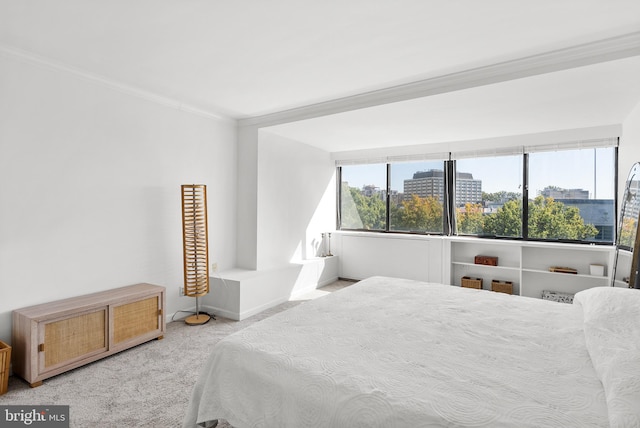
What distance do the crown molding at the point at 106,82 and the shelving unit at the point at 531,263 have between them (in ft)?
13.3

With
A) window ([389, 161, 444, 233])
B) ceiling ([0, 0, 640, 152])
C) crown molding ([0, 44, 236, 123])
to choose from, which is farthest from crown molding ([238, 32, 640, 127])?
window ([389, 161, 444, 233])

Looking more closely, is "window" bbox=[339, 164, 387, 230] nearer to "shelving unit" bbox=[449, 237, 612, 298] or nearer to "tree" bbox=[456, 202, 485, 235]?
"tree" bbox=[456, 202, 485, 235]

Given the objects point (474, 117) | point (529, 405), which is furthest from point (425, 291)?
point (474, 117)

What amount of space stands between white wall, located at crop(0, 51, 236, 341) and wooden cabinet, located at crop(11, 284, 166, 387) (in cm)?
24

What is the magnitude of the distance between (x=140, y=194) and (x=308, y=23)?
2.52 meters

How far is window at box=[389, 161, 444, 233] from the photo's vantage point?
554cm

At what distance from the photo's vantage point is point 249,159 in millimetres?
4617

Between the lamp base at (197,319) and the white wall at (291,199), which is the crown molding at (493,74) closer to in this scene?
the white wall at (291,199)

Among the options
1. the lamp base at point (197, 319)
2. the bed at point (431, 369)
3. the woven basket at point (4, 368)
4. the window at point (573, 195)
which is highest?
the window at point (573, 195)

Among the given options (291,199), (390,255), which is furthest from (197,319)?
(390,255)

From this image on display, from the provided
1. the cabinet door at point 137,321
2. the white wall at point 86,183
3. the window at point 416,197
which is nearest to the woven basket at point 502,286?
the window at point 416,197

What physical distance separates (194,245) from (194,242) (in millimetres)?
36

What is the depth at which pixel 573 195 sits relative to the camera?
456 centimetres

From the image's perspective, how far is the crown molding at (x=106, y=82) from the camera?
2.67 m
